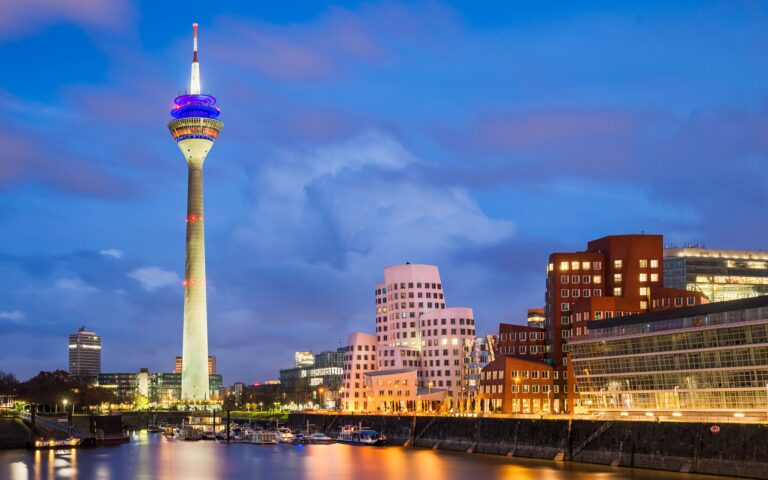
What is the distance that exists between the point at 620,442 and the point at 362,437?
A: 79385 millimetres

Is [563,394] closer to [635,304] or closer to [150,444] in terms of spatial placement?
[635,304]

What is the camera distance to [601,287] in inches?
Answer: 7554

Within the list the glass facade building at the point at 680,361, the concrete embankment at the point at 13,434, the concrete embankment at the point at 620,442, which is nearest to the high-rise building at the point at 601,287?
the glass facade building at the point at 680,361

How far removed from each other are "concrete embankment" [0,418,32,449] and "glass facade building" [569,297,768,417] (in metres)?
94.0

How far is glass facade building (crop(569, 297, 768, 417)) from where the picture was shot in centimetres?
12312

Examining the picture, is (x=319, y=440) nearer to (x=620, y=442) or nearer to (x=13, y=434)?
(x=13, y=434)

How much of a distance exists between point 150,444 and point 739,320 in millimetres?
121290

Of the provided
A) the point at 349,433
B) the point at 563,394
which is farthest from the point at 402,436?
the point at 563,394

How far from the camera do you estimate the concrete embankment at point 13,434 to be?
534 ft

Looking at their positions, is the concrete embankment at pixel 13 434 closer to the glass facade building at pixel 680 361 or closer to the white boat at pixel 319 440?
the white boat at pixel 319 440

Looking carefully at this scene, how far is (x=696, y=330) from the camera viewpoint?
433 feet

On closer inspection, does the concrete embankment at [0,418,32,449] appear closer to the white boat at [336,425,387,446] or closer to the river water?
the river water

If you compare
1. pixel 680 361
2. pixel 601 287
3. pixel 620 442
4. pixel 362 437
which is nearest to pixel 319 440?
pixel 362 437

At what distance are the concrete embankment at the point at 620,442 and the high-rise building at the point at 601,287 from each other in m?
32.6
